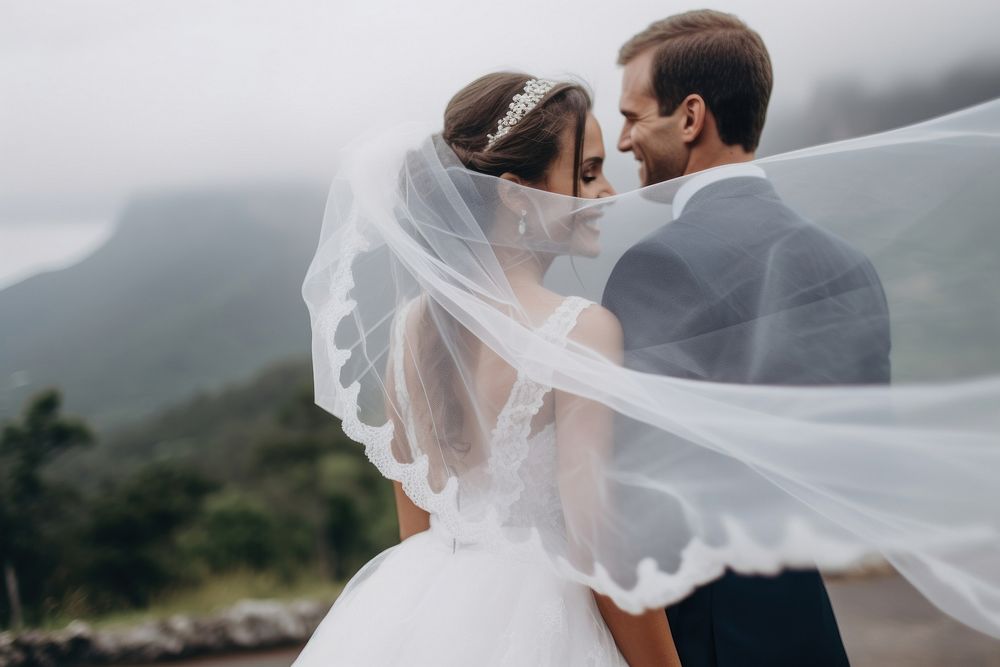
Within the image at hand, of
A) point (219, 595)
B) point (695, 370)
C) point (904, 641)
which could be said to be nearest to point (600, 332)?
point (695, 370)

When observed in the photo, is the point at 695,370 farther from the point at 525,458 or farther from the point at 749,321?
the point at 525,458

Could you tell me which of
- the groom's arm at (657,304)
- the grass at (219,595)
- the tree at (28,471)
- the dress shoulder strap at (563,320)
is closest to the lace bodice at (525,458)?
the dress shoulder strap at (563,320)

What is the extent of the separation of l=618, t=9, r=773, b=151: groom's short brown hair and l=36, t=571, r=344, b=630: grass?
4.16 metres

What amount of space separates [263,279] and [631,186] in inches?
216

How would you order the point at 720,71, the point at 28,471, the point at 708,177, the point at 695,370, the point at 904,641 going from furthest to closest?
the point at 28,471 < the point at 904,641 < the point at 720,71 < the point at 708,177 < the point at 695,370

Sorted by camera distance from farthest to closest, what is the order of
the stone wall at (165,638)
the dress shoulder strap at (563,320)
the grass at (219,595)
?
the grass at (219,595) < the stone wall at (165,638) < the dress shoulder strap at (563,320)

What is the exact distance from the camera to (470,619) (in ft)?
5.23

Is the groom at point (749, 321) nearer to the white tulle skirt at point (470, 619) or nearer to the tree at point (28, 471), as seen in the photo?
the white tulle skirt at point (470, 619)

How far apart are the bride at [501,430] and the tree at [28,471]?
426 centimetres

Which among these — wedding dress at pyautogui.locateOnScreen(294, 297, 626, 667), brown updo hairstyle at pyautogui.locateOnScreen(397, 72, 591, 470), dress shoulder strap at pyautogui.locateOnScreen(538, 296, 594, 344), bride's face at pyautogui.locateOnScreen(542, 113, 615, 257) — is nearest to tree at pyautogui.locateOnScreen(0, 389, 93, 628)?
wedding dress at pyautogui.locateOnScreen(294, 297, 626, 667)

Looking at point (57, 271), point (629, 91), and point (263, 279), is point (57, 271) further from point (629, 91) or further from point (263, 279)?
point (629, 91)

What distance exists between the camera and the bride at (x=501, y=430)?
5.04 ft

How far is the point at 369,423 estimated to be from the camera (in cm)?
176

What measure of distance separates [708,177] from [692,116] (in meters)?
0.32
